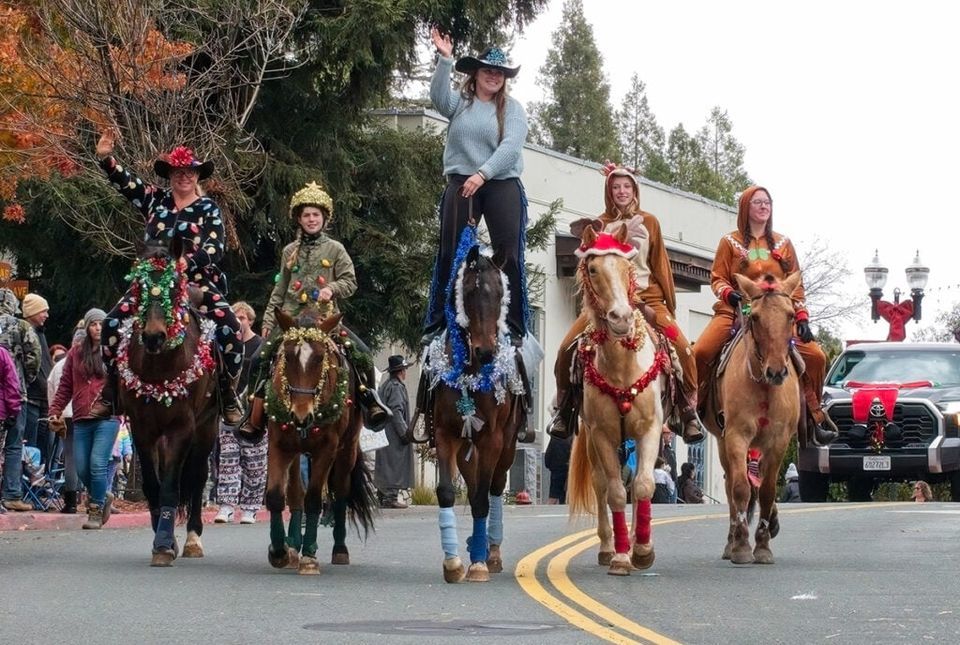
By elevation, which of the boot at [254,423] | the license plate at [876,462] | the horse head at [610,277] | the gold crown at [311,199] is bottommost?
the boot at [254,423]

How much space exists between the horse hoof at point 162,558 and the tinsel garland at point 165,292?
4.91 feet

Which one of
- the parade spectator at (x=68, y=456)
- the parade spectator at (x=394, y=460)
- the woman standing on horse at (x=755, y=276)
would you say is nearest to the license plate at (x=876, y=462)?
the parade spectator at (x=394, y=460)

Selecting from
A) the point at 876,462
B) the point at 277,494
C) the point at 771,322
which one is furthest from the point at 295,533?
the point at 876,462

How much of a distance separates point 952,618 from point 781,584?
222 centimetres

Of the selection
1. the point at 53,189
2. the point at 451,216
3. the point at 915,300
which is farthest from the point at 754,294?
the point at 915,300

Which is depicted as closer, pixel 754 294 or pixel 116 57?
pixel 754 294

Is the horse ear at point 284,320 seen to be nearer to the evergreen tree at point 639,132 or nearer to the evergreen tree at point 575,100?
the evergreen tree at point 575,100

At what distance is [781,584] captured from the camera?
12.6m

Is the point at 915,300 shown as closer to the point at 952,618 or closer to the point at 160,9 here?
the point at 160,9

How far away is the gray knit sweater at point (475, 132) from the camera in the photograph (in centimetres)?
1369

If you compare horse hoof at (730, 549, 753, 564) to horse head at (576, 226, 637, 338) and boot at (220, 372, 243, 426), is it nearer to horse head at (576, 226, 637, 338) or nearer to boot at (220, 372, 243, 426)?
horse head at (576, 226, 637, 338)

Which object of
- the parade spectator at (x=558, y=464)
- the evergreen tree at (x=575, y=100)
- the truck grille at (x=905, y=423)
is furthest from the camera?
the evergreen tree at (x=575, y=100)

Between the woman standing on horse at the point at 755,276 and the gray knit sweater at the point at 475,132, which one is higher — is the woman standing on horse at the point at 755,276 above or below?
below

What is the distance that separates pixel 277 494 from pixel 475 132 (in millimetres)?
2932
